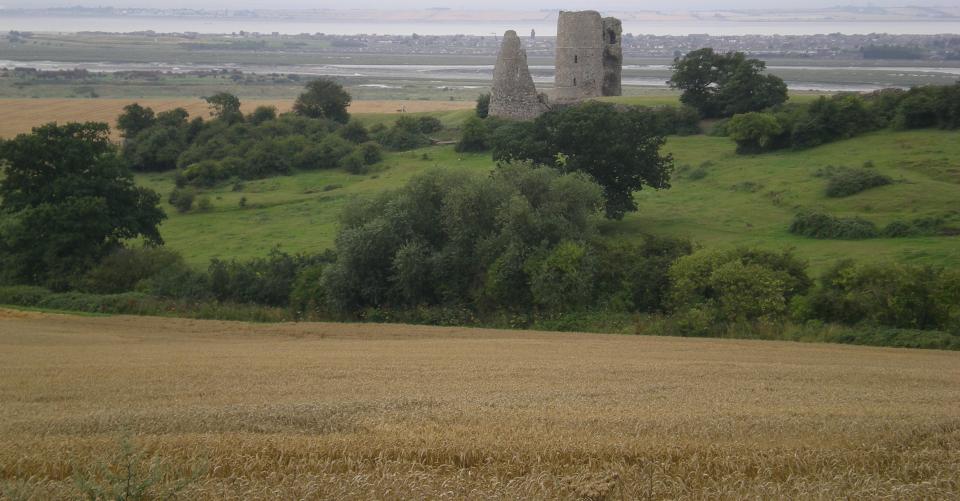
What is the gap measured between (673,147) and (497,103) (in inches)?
669

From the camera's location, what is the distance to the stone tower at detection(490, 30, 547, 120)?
66.9 metres

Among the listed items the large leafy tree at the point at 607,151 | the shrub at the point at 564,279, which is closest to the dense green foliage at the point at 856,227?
the large leafy tree at the point at 607,151

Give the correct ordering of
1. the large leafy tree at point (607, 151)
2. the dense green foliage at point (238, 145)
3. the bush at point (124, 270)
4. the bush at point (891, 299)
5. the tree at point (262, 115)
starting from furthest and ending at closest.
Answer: the tree at point (262, 115)
the dense green foliage at point (238, 145)
the large leafy tree at point (607, 151)
the bush at point (124, 270)
the bush at point (891, 299)

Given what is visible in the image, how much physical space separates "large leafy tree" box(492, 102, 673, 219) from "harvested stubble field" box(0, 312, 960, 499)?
66.9 feet

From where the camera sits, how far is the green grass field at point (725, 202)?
3494 centimetres

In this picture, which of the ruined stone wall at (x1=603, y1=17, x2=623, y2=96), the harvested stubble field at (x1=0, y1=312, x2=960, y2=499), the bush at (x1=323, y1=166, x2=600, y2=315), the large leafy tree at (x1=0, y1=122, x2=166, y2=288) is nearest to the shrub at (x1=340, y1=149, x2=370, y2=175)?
the large leafy tree at (x1=0, y1=122, x2=166, y2=288)

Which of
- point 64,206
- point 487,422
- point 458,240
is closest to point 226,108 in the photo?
point 64,206

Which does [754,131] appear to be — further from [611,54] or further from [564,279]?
[564,279]

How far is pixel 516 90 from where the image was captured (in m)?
67.8

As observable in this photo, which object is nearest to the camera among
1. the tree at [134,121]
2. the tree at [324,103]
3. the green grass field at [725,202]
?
the green grass field at [725,202]

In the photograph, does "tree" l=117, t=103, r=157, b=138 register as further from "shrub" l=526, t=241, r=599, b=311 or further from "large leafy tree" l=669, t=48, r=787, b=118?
"shrub" l=526, t=241, r=599, b=311

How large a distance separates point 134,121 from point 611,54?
1628 inches

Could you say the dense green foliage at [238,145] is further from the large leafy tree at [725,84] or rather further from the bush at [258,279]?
the large leafy tree at [725,84]

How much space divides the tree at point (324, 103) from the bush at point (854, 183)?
50.1m
